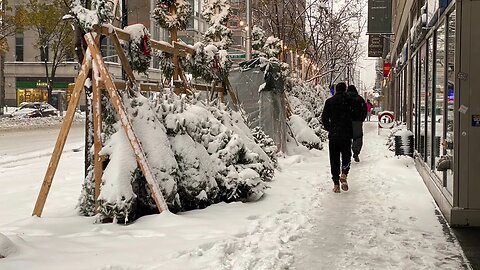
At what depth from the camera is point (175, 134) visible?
7.62m

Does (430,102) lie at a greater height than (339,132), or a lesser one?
greater

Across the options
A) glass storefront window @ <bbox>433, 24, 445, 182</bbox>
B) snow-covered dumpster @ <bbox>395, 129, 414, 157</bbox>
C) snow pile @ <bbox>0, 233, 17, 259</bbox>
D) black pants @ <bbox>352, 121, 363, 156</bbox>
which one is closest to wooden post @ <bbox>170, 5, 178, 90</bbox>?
glass storefront window @ <bbox>433, 24, 445, 182</bbox>

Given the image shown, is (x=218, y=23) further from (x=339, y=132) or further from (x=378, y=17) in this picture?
(x=378, y=17)

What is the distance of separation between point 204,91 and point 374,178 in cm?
376

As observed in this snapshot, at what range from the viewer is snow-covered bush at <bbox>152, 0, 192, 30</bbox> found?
9.88 m

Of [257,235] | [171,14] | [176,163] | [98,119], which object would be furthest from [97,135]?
[171,14]

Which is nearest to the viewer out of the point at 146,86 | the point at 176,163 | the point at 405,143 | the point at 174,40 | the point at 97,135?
the point at 97,135

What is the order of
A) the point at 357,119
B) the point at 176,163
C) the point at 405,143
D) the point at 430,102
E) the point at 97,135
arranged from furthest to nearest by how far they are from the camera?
the point at 405,143
the point at 357,119
the point at 430,102
the point at 176,163
the point at 97,135

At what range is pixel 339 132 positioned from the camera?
988 centimetres

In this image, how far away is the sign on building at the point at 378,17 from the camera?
31625mm

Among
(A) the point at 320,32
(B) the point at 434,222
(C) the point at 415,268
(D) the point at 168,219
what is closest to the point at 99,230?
(D) the point at 168,219

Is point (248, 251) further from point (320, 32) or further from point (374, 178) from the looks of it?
point (320, 32)

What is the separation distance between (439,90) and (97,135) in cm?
514

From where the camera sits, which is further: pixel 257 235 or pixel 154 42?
pixel 154 42
